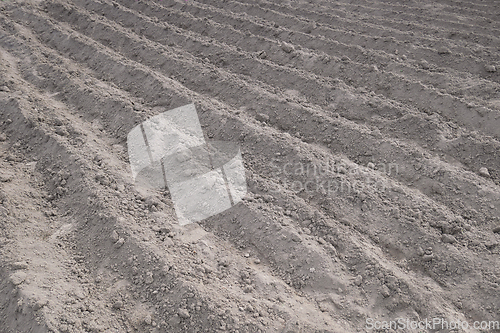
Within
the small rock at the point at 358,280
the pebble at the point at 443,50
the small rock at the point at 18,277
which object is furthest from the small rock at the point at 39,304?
the pebble at the point at 443,50

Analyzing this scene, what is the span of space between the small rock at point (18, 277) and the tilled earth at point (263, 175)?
0.01m

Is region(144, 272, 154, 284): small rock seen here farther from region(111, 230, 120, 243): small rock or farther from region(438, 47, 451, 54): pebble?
region(438, 47, 451, 54): pebble

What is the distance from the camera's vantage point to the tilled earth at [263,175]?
2455 millimetres

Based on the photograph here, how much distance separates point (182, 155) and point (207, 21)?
3.03 m

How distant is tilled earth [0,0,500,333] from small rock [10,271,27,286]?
0.01 metres

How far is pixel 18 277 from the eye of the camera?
7.75 feet

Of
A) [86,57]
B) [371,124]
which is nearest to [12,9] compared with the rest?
[86,57]

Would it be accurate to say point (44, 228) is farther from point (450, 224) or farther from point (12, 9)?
point (12, 9)

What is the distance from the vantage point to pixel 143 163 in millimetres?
3416

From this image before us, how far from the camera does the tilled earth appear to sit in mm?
2455

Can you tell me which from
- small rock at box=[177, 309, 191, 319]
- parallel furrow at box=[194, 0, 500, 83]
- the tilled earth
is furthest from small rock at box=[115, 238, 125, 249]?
parallel furrow at box=[194, 0, 500, 83]

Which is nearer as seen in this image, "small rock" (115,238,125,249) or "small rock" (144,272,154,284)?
"small rock" (144,272,154,284)

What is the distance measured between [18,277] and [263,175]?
2049mm

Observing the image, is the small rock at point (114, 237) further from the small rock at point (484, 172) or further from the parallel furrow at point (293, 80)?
the small rock at point (484, 172)
